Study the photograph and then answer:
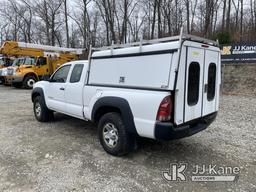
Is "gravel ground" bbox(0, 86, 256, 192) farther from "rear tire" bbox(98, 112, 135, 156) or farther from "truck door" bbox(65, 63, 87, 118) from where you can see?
"truck door" bbox(65, 63, 87, 118)

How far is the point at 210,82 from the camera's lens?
15.3ft

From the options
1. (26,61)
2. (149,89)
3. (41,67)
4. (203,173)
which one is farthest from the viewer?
(41,67)

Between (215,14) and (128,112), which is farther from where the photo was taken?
(215,14)

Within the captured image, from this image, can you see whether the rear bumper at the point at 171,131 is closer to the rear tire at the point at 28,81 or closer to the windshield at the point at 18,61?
the rear tire at the point at 28,81

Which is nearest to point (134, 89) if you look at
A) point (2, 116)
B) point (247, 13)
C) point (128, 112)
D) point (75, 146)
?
point (128, 112)

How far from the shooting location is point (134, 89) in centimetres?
413

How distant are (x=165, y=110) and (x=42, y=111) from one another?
4.51m

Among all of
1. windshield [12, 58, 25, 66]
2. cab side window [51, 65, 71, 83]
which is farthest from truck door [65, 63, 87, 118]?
windshield [12, 58, 25, 66]

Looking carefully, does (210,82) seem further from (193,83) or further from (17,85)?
(17,85)

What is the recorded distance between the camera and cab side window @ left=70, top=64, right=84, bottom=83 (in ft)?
18.2

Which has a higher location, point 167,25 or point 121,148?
point 167,25

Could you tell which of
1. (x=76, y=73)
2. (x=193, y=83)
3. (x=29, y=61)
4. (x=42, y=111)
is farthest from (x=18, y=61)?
(x=193, y=83)

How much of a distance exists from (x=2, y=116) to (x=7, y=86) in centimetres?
1298

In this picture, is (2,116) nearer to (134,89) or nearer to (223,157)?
(134,89)
